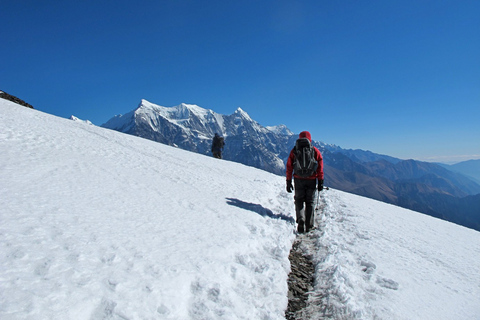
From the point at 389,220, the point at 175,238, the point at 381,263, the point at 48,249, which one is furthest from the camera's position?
the point at 389,220

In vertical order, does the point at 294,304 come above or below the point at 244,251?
below

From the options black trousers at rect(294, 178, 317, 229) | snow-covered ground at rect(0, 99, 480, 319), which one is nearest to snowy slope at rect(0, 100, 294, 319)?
snow-covered ground at rect(0, 99, 480, 319)

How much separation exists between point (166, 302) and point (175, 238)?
1964 mm

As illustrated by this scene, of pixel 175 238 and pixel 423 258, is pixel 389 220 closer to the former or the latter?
pixel 423 258

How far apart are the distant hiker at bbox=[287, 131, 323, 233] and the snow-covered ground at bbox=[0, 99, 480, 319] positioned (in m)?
0.64

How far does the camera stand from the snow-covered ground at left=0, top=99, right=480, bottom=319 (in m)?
3.39

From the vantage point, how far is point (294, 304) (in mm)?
4508

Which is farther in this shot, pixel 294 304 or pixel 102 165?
pixel 102 165

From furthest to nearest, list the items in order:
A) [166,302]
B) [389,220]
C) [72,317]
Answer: [389,220] < [166,302] < [72,317]

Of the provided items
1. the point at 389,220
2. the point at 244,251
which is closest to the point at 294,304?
the point at 244,251

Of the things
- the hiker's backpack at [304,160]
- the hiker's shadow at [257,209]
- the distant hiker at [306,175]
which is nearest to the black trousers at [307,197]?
the distant hiker at [306,175]

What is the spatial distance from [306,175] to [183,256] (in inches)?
210

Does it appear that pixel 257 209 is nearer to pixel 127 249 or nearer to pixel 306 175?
pixel 306 175

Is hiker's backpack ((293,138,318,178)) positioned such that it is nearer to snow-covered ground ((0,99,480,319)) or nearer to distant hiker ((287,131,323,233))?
distant hiker ((287,131,323,233))
